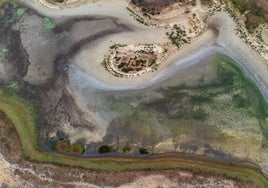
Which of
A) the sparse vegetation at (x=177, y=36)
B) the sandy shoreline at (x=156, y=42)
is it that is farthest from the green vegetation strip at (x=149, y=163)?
the sparse vegetation at (x=177, y=36)

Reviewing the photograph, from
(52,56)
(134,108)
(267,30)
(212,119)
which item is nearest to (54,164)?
(134,108)

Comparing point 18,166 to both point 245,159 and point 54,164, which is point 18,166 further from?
point 245,159

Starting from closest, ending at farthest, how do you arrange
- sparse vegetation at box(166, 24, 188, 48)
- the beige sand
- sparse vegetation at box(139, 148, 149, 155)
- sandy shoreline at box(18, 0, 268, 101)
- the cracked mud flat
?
the cracked mud flat < sparse vegetation at box(139, 148, 149, 155) < sandy shoreline at box(18, 0, 268, 101) < the beige sand < sparse vegetation at box(166, 24, 188, 48)

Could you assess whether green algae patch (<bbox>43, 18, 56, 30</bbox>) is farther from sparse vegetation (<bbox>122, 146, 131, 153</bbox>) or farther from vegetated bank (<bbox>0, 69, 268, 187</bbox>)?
sparse vegetation (<bbox>122, 146, 131, 153</bbox>)

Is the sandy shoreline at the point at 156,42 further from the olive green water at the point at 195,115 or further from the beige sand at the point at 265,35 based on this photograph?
the beige sand at the point at 265,35

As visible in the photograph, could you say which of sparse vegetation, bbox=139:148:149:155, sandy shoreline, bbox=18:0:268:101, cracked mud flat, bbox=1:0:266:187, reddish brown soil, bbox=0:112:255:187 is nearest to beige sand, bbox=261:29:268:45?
sandy shoreline, bbox=18:0:268:101

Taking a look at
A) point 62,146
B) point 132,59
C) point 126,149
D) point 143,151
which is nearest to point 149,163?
point 143,151

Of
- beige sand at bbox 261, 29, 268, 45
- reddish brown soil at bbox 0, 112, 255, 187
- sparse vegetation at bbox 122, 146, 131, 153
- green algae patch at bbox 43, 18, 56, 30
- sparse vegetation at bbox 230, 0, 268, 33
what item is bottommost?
reddish brown soil at bbox 0, 112, 255, 187

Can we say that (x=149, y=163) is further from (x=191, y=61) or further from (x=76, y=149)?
(x=191, y=61)
